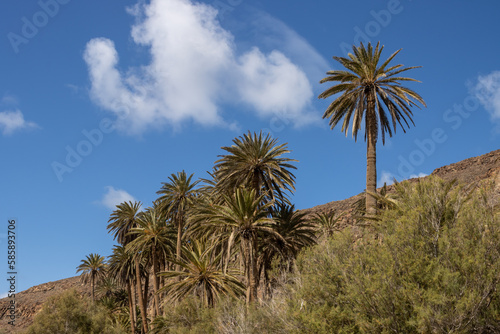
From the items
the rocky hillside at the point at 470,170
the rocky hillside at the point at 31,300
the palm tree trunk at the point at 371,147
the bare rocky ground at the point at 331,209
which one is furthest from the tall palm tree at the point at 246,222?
the rocky hillside at the point at 31,300

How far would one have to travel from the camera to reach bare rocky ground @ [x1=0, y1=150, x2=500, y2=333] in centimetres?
5779

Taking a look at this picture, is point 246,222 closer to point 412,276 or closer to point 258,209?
point 258,209

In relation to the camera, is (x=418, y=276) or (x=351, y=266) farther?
(x=351, y=266)

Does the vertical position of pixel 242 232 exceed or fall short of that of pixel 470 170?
Result: it falls short

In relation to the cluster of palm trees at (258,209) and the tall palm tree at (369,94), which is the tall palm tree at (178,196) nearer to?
the cluster of palm trees at (258,209)

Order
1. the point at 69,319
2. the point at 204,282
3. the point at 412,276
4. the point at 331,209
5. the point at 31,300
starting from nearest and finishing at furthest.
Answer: the point at 412,276 → the point at 204,282 → the point at 69,319 → the point at 331,209 → the point at 31,300

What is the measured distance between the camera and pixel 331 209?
2291 inches

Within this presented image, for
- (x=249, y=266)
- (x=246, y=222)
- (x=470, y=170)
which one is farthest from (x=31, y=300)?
(x=470, y=170)

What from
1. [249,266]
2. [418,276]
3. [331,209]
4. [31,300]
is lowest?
[418,276]

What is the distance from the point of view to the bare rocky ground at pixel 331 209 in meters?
57.8

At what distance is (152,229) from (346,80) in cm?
2533

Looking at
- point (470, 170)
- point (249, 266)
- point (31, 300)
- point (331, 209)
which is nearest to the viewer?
point (249, 266)

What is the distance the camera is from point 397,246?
17406 mm

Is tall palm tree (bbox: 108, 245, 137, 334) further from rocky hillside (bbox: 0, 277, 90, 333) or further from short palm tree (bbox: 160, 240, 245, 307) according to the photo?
short palm tree (bbox: 160, 240, 245, 307)
